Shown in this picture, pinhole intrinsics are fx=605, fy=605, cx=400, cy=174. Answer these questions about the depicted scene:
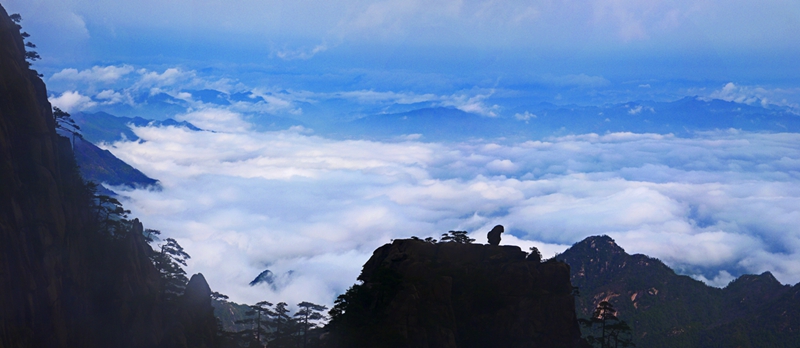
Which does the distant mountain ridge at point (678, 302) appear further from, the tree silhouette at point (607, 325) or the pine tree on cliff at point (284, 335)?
the pine tree on cliff at point (284, 335)

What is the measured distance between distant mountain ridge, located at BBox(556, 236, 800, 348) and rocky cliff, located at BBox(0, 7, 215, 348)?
90.2 meters

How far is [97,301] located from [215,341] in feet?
44.7

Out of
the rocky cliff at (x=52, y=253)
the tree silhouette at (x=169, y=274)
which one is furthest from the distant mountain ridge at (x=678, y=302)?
the rocky cliff at (x=52, y=253)

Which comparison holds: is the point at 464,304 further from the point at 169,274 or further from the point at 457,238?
the point at 169,274

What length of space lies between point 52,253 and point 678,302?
130 meters

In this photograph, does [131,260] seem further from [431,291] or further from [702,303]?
[702,303]

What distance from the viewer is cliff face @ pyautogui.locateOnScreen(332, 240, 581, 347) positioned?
5266 centimetres

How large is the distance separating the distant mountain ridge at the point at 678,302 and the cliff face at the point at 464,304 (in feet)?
240

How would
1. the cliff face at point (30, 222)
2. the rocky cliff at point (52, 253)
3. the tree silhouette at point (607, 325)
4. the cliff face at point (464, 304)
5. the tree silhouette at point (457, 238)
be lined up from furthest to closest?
1. the tree silhouette at point (457, 238)
2. the tree silhouette at point (607, 325)
3. the rocky cliff at point (52, 253)
4. the cliff face at point (30, 222)
5. the cliff face at point (464, 304)

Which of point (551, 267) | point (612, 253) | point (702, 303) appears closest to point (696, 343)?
point (702, 303)

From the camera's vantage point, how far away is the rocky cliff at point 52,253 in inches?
2135

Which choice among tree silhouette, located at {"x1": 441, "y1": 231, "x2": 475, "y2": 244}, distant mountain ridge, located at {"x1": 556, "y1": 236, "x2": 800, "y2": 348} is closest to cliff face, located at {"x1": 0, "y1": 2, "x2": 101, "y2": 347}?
tree silhouette, located at {"x1": 441, "y1": 231, "x2": 475, "y2": 244}

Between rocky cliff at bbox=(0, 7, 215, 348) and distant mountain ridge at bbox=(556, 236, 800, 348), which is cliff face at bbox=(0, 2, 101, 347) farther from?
distant mountain ridge at bbox=(556, 236, 800, 348)

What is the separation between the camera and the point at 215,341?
70.5 meters
